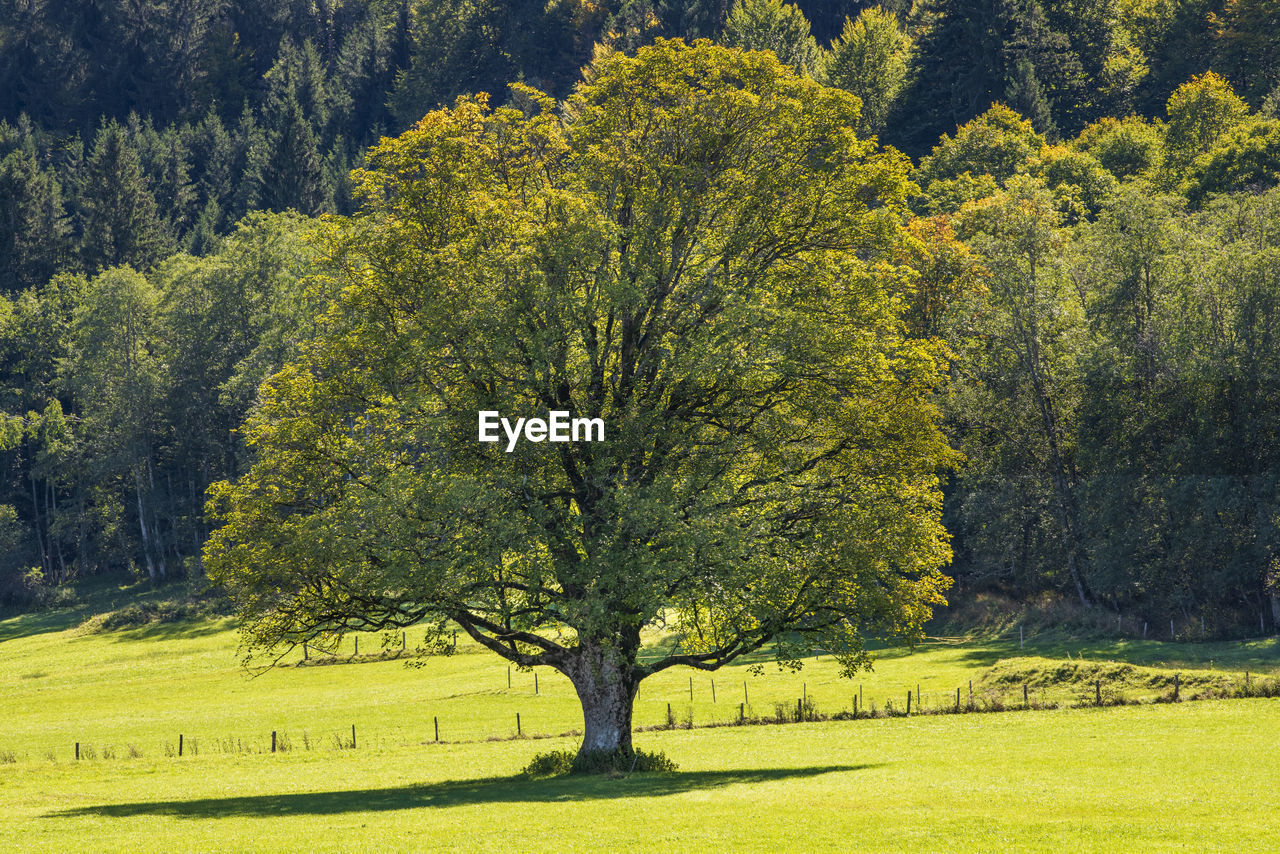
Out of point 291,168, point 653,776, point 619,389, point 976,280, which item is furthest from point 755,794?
point 291,168

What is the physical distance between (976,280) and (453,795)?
6010cm

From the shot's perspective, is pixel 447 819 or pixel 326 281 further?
pixel 326 281

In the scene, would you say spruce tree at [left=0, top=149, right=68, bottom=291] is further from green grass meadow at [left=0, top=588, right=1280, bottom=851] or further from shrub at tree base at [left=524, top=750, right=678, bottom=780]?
shrub at tree base at [left=524, top=750, right=678, bottom=780]

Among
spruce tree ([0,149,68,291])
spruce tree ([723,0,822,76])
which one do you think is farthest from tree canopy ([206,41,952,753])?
spruce tree ([0,149,68,291])

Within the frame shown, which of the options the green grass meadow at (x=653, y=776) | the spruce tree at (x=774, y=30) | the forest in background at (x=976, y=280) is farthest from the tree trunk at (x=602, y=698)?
the spruce tree at (x=774, y=30)

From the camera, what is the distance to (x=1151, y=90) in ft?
449

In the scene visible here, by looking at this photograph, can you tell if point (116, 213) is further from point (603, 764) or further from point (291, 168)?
point (603, 764)

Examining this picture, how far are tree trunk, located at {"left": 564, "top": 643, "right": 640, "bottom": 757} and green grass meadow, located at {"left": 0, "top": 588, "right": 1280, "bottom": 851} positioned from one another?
6.06ft

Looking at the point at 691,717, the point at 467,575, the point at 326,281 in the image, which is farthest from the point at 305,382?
the point at 691,717

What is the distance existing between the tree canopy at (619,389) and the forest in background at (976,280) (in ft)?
15.5

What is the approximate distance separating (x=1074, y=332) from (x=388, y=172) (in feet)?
172

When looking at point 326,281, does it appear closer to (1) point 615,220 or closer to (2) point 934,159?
(1) point 615,220

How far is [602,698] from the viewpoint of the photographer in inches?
1426

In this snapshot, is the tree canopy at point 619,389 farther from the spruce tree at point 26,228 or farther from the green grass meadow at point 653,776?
the spruce tree at point 26,228
